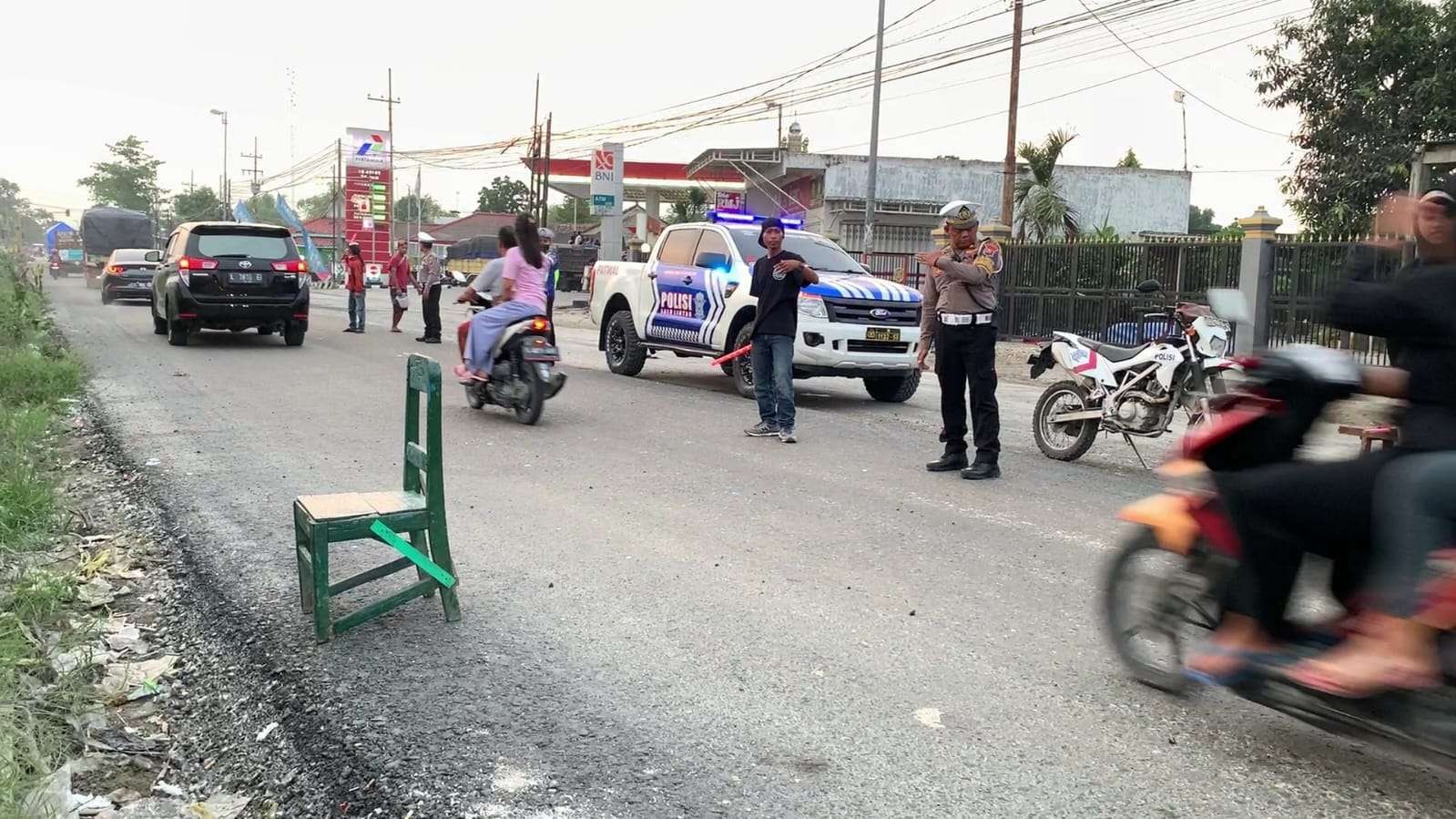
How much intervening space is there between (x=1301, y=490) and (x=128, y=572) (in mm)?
5040

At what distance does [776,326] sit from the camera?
30.0 ft

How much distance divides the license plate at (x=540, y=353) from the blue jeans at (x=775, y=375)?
183 cm

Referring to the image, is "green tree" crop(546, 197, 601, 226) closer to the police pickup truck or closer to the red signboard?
the red signboard

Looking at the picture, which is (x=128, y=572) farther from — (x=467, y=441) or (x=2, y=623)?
(x=467, y=441)

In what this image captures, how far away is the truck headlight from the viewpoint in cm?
→ 1136

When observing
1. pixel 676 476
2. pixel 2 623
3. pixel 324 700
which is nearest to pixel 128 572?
pixel 2 623

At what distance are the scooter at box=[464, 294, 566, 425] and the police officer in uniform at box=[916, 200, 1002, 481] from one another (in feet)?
11.7

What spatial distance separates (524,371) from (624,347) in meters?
4.17

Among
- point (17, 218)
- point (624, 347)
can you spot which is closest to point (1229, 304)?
point (624, 347)

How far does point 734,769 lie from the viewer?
3.29m

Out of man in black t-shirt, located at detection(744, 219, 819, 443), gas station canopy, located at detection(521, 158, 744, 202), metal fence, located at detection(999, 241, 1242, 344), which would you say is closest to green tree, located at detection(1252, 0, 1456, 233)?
metal fence, located at detection(999, 241, 1242, 344)

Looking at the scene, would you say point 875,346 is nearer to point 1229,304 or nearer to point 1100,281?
point 1229,304

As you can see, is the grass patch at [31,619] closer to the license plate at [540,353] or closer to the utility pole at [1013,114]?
the license plate at [540,353]

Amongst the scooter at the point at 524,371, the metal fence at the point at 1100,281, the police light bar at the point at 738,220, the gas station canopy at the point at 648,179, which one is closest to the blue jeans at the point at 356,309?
the police light bar at the point at 738,220
